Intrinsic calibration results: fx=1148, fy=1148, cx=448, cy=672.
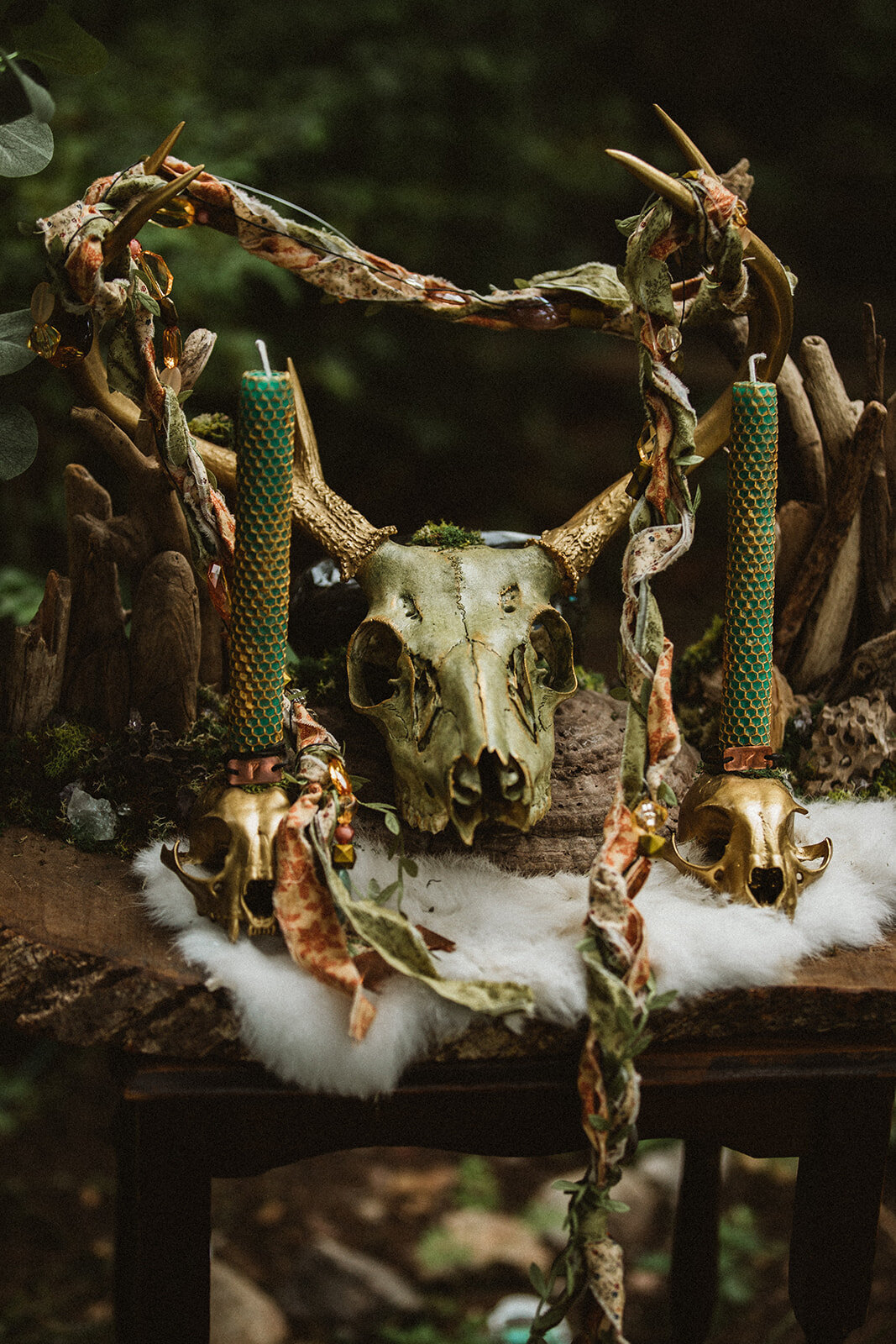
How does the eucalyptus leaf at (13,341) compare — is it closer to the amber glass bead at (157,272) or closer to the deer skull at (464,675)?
the amber glass bead at (157,272)

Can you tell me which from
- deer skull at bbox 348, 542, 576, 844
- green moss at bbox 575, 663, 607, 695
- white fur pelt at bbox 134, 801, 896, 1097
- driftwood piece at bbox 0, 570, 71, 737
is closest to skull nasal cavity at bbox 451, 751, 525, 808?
deer skull at bbox 348, 542, 576, 844

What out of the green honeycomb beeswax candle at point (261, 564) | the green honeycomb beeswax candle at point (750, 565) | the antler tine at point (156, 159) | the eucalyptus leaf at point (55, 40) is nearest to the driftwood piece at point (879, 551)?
the green honeycomb beeswax candle at point (750, 565)

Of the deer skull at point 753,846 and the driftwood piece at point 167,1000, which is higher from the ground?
the deer skull at point 753,846

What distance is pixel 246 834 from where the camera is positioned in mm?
814

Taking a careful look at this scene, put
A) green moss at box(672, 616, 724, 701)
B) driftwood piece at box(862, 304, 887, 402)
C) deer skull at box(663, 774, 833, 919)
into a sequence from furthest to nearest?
green moss at box(672, 616, 724, 701) → driftwood piece at box(862, 304, 887, 402) → deer skull at box(663, 774, 833, 919)

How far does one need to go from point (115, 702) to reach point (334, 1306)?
104cm

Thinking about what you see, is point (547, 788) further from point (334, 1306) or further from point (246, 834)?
point (334, 1306)

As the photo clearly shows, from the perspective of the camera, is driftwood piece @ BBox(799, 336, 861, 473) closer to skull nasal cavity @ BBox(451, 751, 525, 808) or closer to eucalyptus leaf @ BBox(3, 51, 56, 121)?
skull nasal cavity @ BBox(451, 751, 525, 808)

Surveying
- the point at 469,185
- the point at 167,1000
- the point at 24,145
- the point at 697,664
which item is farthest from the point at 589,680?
the point at 469,185

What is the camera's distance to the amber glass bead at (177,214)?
0.93 meters

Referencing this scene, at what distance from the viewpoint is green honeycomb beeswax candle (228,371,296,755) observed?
83 cm

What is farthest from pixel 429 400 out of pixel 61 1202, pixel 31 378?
pixel 61 1202

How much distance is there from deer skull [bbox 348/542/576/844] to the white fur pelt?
0.30ft

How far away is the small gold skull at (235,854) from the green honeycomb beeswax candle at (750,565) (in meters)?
0.37
